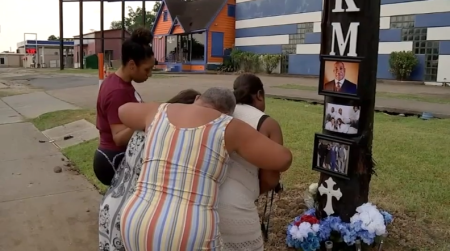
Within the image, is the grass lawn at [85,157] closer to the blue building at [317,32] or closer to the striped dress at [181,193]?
the striped dress at [181,193]

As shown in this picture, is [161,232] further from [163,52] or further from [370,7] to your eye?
[163,52]

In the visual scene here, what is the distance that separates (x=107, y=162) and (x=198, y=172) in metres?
1.23

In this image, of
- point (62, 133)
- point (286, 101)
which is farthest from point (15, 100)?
point (286, 101)

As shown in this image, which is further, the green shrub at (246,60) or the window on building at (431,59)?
the green shrub at (246,60)

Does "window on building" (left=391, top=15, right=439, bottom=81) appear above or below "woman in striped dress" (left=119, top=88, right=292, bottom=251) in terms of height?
above

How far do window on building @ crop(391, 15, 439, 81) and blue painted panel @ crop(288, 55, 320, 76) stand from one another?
512cm

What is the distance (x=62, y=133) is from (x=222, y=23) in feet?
76.9

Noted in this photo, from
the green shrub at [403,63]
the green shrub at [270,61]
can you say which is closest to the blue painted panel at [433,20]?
the green shrub at [403,63]

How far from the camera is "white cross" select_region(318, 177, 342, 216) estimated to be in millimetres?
3424

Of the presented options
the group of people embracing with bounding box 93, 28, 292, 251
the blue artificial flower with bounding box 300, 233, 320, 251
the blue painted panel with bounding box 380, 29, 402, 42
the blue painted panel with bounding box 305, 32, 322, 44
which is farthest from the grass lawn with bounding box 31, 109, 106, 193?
the blue painted panel with bounding box 305, 32, 322, 44

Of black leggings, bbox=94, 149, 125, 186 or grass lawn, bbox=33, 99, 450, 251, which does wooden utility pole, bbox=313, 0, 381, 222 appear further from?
black leggings, bbox=94, 149, 125, 186

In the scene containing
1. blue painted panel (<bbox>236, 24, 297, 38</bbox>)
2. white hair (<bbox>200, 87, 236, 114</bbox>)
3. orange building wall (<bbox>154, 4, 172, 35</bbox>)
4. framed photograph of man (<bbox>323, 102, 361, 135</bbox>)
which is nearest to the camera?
white hair (<bbox>200, 87, 236, 114</bbox>)

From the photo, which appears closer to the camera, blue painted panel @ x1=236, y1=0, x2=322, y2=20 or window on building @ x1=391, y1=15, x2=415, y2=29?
window on building @ x1=391, y1=15, x2=415, y2=29

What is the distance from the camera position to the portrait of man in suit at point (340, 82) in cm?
322
